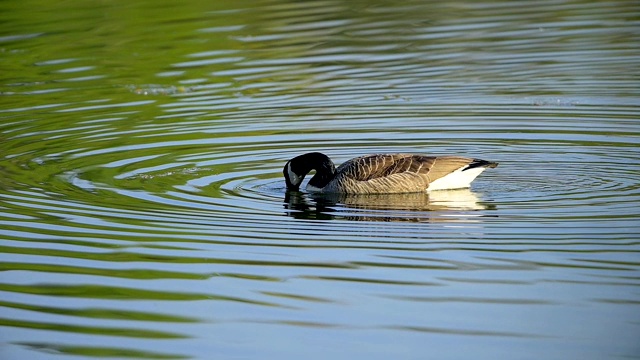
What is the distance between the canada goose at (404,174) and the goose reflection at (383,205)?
0.33 ft

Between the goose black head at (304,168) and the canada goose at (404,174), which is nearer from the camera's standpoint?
the canada goose at (404,174)

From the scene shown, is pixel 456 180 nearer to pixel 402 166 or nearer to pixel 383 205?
pixel 402 166

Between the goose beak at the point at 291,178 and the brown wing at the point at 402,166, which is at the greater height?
the brown wing at the point at 402,166

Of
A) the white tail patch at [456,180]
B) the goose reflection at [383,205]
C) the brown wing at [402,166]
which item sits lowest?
the goose reflection at [383,205]

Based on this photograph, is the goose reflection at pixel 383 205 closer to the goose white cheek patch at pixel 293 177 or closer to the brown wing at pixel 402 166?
the goose white cheek patch at pixel 293 177

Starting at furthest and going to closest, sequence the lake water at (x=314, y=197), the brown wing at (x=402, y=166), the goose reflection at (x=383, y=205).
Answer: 1. the brown wing at (x=402, y=166)
2. the goose reflection at (x=383, y=205)
3. the lake water at (x=314, y=197)

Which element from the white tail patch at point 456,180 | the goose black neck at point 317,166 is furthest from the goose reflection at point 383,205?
the goose black neck at point 317,166

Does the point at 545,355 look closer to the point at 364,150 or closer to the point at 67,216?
the point at 67,216

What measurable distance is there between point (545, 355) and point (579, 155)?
789 cm

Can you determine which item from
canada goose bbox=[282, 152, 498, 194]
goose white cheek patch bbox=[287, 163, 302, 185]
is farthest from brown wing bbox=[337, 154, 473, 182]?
goose white cheek patch bbox=[287, 163, 302, 185]

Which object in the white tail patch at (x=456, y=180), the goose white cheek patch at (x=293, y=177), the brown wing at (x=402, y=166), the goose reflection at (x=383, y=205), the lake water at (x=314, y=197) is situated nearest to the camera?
the lake water at (x=314, y=197)

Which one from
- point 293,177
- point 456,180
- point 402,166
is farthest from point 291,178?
point 456,180

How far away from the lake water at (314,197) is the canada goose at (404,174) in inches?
7.6

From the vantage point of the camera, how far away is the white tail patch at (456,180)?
15.0 m
